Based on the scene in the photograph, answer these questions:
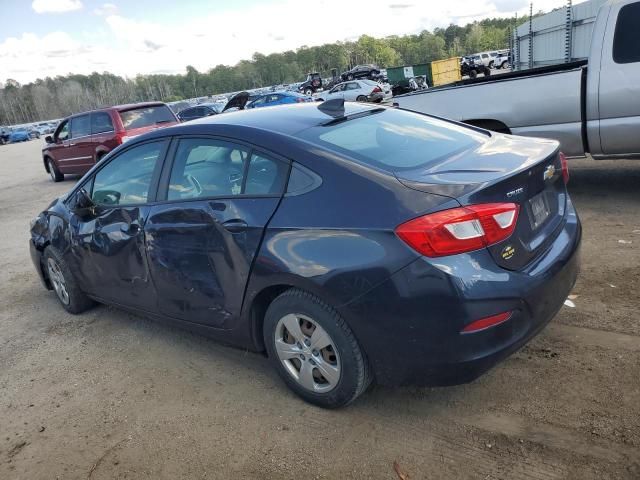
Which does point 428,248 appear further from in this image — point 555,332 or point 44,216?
point 44,216

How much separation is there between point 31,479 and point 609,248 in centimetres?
463

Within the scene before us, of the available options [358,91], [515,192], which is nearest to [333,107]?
[515,192]

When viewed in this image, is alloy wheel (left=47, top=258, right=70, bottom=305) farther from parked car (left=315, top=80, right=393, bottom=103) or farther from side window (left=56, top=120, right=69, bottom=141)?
parked car (left=315, top=80, right=393, bottom=103)

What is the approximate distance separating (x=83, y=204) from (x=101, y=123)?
901 cm

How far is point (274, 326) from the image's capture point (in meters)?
2.98

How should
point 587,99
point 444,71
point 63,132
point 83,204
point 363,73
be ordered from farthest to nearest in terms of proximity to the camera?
1. point 363,73
2. point 444,71
3. point 63,132
4. point 587,99
5. point 83,204

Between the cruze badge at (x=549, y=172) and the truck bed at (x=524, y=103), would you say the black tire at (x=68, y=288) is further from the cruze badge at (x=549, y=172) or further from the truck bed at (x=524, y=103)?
the truck bed at (x=524, y=103)

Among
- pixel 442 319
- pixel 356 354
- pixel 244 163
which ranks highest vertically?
pixel 244 163

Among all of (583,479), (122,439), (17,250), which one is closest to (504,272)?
(583,479)

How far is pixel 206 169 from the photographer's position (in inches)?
132

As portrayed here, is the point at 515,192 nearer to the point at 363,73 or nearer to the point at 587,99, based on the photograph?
the point at 587,99

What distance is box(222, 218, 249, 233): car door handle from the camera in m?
2.98

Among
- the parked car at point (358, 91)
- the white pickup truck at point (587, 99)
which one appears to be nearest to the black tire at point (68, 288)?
the white pickup truck at point (587, 99)

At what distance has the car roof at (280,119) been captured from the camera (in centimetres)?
319
